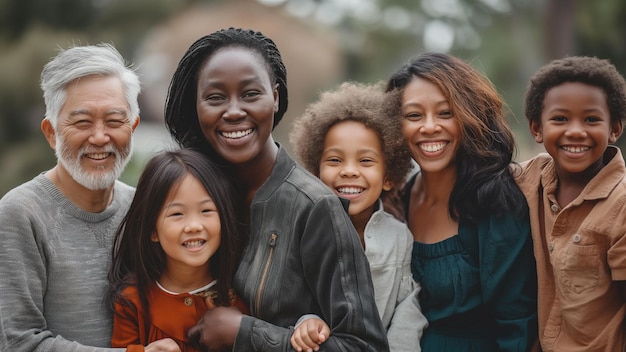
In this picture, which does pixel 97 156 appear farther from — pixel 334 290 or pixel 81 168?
pixel 334 290

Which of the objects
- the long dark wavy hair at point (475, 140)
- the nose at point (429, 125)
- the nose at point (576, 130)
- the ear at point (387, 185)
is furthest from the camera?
the ear at point (387, 185)

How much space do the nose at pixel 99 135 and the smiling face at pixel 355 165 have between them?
3.33 ft

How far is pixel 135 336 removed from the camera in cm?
294

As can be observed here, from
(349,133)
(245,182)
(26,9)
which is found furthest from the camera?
(26,9)

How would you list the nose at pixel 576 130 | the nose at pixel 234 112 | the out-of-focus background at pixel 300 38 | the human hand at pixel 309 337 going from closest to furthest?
the human hand at pixel 309 337 → the nose at pixel 234 112 → the nose at pixel 576 130 → the out-of-focus background at pixel 300 38

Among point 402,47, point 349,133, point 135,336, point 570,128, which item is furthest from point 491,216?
point 402,47

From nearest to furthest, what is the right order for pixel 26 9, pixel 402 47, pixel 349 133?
pixel 349 133
pixel 26 9
pixel 402 47

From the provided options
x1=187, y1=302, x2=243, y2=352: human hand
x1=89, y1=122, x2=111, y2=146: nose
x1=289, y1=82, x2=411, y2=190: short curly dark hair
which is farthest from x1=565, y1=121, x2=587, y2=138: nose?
x1=89, y1=122, x2=111, y2=146: nose

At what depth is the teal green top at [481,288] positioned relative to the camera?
314cm

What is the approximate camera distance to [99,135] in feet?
10.2

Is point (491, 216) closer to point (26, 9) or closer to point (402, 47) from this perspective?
point (26, 9)

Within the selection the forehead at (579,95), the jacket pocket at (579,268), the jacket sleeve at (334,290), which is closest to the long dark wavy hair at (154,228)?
the jacket sleeve at (334,290)

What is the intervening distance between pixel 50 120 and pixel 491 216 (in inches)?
78.8

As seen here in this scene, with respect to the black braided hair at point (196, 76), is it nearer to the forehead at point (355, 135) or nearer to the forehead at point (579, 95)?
the forehead at point (355, 135)
